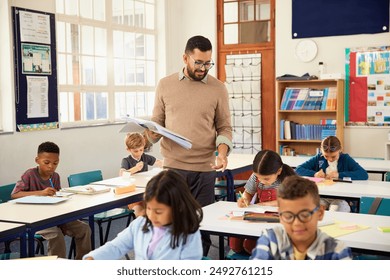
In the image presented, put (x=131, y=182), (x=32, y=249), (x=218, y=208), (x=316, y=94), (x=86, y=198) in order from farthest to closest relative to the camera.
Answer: (x=316, y=94)
(x=131, y=182)
(x=86, y=198)
(x=218, y=208)
(x=32, y=249)

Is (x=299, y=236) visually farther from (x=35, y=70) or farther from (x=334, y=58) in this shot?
(x=334, y=58)

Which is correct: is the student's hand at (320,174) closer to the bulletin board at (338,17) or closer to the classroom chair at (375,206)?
the classroom chair at (375,206)

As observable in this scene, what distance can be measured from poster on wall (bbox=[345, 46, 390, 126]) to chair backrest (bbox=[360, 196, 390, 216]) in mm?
3661

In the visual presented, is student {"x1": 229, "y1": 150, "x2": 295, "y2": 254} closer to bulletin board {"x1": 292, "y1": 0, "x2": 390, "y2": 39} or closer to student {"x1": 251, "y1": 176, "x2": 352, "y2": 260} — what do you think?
student {"x1": 251, "y1": 176, "x2": 352, "y2": 260}

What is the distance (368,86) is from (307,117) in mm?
803

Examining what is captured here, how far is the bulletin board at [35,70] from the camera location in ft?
17.0

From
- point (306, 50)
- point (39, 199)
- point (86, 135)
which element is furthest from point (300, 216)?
point (306, 50)

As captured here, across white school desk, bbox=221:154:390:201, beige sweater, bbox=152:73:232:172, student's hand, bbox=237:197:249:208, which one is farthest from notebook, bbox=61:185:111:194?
white school desk, bbox=221:154:390:201

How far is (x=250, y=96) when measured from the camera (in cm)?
738

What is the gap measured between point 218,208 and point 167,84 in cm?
76

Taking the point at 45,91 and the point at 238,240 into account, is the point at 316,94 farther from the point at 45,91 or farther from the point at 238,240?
the point at 238,240

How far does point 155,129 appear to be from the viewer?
2.92m

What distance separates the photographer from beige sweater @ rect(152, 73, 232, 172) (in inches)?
125
